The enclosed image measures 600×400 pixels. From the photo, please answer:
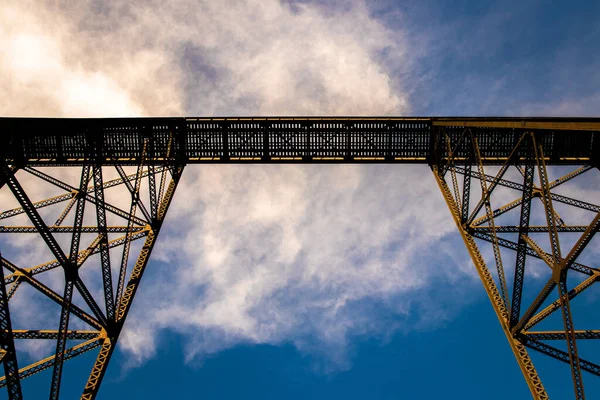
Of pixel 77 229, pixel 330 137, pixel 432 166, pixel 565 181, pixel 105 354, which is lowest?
pixel 105 354

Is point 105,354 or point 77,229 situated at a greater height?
point 77,229

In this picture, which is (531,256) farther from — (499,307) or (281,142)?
(281,142)

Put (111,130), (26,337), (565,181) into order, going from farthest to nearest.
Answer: (111,130) → (565,181) → (26,337)

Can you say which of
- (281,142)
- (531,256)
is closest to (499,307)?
(531,256)

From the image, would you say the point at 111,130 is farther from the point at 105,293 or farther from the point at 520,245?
the point at 520,245

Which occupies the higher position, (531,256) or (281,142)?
(281,142)

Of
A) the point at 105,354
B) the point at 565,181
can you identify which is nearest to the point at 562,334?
the point at 565,181

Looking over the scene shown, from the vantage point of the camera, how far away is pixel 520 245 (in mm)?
11242

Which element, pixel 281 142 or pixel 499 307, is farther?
pixel 281 142

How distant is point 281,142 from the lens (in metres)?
17.3

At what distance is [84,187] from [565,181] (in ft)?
49.2

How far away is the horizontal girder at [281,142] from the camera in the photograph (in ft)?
52.7

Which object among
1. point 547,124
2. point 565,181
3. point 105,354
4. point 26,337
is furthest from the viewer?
point 565,181

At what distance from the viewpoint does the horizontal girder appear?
1608 centimetres
